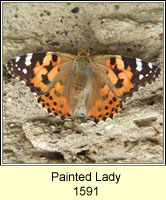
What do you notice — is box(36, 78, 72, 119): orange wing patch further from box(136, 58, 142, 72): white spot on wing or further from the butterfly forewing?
box(136, 58, 142, 72): white spot on wing

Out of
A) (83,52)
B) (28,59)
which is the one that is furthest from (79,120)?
(28,59)

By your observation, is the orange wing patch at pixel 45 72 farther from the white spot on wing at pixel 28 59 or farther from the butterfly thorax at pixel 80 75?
the butterfly thorax at pixel 80 75

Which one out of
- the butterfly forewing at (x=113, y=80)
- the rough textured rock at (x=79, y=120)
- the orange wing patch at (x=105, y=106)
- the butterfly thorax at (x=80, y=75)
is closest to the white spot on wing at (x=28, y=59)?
the rough textured rock at (x=79, y=120)

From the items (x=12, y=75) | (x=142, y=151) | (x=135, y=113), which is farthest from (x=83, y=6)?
(x=142, y=151)

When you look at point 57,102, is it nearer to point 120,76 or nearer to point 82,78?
point 82,78

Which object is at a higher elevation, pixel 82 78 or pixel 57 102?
pixel 82 78

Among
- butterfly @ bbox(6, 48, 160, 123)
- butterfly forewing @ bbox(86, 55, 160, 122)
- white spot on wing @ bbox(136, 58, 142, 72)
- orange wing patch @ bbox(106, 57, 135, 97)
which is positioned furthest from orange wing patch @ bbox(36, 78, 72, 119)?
white spot on wing @ bbox(136, 58, 142, 72)
